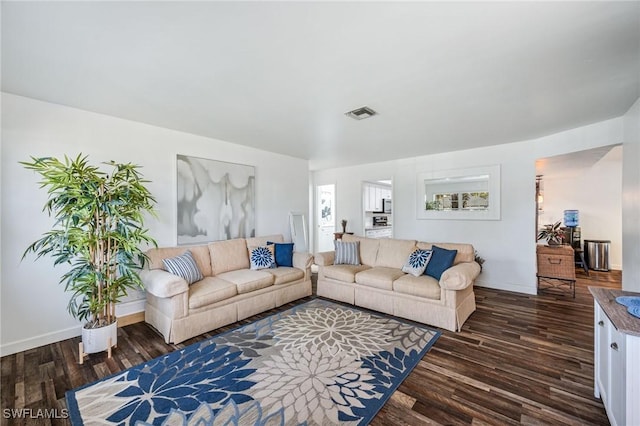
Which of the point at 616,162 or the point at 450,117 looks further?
the point at 616,162

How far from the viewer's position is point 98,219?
2.53 metres

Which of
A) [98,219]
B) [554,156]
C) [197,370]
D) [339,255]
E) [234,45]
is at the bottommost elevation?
[197,370]

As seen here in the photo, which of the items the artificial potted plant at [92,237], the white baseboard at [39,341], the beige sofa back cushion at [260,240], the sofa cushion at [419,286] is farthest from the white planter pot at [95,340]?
the sofa cushion at [419,286]

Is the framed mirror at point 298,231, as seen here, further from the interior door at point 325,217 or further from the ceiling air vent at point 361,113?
the ceiling air vent at point 361,113

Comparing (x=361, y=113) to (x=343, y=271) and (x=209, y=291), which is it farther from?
(x=209, y=291)

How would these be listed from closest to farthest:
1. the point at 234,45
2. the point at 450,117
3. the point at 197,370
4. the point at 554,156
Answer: the point at 234,45 < the point at 197,370 < the point at 450,117 < the point at 554,156

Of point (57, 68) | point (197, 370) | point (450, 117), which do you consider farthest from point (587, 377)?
point (57, 68)

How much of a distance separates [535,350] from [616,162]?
20.0ft

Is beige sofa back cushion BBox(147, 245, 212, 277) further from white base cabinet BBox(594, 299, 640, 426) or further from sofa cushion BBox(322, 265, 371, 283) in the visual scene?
white base cabinet BBox(594, 299, 640, 426)

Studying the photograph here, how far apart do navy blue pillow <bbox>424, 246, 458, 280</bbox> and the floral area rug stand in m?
0.72

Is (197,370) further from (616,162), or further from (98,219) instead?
(616,162)

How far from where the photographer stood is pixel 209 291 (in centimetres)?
297

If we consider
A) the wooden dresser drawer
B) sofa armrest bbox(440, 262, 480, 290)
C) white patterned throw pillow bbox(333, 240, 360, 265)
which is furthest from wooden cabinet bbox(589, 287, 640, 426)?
the wooden dresser drawer

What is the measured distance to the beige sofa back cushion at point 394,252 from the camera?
13.0 ft
